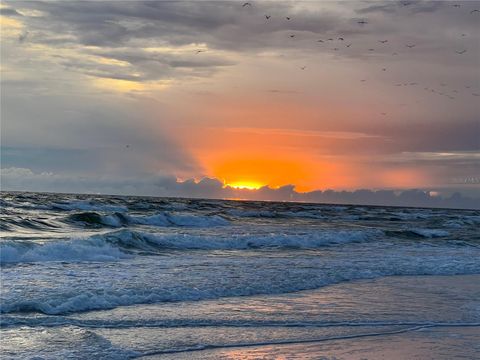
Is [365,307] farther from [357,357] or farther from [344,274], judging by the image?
[344,274]

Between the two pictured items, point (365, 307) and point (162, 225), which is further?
point (162, 225)

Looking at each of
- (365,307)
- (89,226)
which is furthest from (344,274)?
(89,226)

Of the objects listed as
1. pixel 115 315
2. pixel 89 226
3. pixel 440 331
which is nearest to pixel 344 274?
pixel 440 331

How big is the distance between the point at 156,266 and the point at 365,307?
270 inches

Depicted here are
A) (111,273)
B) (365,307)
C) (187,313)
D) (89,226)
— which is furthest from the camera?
(89,226)

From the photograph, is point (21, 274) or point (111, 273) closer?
point (21, 274)

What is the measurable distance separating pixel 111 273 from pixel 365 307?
646cm

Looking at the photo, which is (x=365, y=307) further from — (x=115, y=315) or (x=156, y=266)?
(x=156, y=266)

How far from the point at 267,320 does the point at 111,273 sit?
5681mm

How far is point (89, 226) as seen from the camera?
3103 cm

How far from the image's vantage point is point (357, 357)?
810cm

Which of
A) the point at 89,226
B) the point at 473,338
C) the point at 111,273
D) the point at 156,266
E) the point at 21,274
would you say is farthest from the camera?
the point at 89,226

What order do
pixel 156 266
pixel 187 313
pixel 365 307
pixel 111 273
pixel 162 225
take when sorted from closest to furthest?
pixel 187 313 → pixel 365 307 → pixel 111 273 → pixel 156 266 → pixel 162 225

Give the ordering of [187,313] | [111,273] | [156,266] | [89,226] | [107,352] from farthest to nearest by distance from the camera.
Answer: [89,226]
[156,266]
[111,273]
[187,313]
[107,352]
